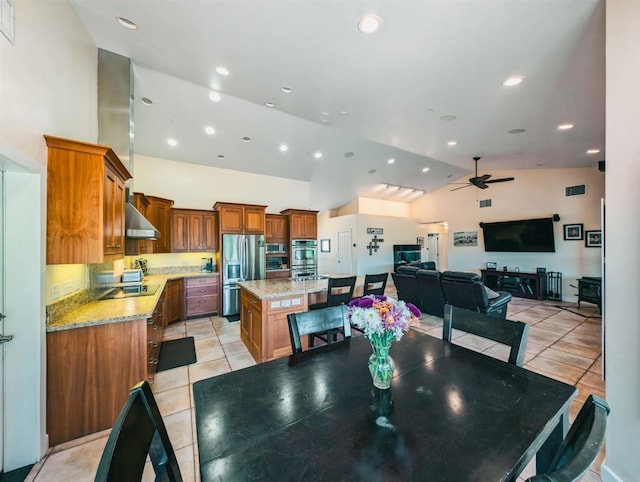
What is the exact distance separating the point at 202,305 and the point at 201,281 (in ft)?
1.53

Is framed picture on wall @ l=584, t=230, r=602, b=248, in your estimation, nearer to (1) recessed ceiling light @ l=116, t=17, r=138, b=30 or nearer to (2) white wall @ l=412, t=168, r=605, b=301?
(2) white wall @ l=412, t=168, r=605, b=301

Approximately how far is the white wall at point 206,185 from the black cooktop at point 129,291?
2.51 metres

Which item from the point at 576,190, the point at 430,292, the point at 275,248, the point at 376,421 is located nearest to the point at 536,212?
the point at 576,190

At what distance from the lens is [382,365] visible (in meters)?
1.19

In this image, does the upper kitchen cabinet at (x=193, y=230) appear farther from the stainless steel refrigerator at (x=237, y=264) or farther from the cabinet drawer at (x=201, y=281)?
the cabinet drawer at (x=201, y=281)

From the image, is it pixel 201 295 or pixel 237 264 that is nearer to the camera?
pixel 201 295

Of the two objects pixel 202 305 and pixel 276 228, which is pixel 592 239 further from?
pixel 202 305

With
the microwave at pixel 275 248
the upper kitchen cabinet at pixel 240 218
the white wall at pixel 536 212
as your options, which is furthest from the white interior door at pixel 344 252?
the upper kitchen cabinet at pixel 240 218

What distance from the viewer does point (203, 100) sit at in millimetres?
3865

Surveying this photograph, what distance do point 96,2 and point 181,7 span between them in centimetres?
84

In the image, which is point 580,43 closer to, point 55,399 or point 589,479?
point 589,479

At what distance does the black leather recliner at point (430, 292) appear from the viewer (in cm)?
472

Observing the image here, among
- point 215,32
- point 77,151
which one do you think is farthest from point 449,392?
point 215,32

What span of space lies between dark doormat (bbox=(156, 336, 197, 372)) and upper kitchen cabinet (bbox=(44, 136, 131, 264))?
5.66 ft
